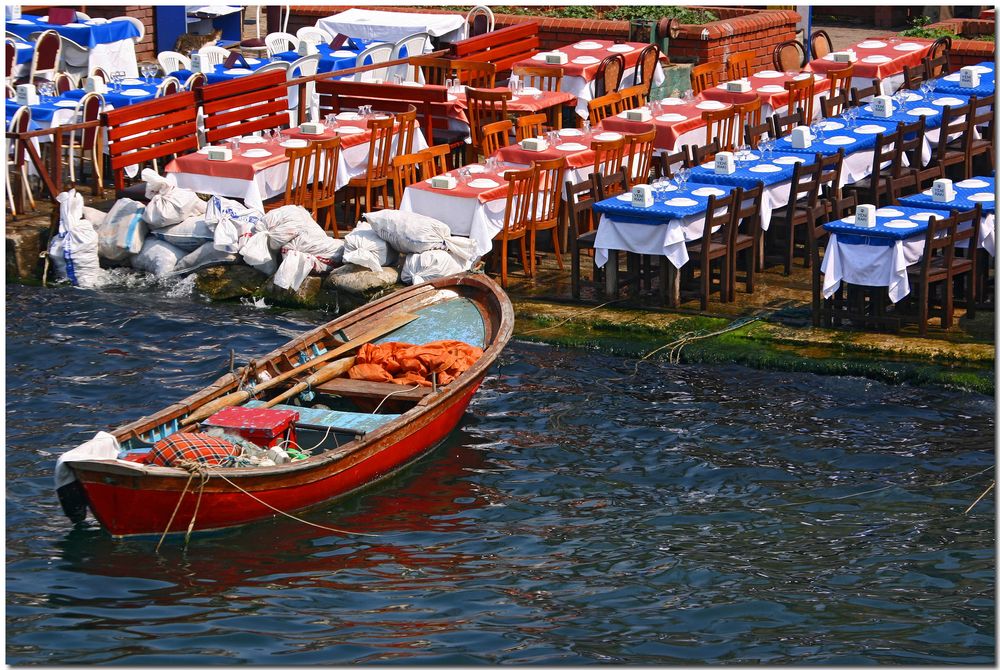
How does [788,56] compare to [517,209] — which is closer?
[517,209]

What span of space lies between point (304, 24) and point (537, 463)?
14.3m

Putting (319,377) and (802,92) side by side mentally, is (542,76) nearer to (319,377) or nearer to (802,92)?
(802,92)

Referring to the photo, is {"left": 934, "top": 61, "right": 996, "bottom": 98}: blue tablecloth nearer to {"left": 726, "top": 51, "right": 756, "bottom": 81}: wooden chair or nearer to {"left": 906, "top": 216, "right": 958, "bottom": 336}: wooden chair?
{"left": 726, "top": 51, "right": 756, "bottom": 81}: wooden chair

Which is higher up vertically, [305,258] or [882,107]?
[882,107]

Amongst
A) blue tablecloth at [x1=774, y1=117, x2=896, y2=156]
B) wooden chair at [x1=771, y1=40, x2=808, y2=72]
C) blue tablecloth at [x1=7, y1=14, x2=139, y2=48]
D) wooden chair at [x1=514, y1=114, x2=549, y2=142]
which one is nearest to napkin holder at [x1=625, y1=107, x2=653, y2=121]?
wooden chair at [x1=514, y1=114, x2=549, y2=142]

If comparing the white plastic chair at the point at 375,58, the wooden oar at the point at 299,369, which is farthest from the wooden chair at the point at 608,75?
the wooden oar at the point at 299,369

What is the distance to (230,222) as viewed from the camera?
51.6ft

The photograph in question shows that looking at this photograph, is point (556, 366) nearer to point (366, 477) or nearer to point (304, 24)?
point (366, 477)

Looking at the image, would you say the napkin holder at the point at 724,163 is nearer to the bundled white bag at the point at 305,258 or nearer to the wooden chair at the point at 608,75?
the bundled white bag at the point at 305,258

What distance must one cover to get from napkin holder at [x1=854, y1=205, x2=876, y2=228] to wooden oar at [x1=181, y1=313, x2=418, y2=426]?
372 centimetres

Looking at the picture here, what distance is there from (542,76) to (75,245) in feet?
21.3

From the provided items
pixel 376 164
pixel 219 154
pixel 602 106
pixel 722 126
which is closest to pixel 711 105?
pixel 722 126

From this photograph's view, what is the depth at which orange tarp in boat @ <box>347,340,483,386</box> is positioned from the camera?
41.7 ft

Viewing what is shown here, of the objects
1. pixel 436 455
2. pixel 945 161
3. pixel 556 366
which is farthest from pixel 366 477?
pixel 945 161
